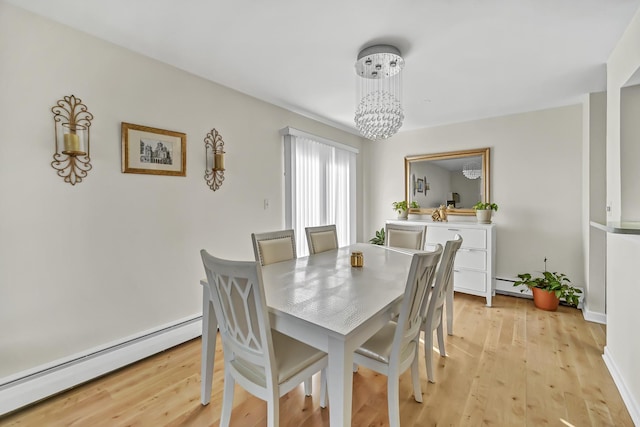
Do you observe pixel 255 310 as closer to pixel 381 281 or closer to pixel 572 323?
pixel 381 281

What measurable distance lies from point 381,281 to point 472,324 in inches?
67.3

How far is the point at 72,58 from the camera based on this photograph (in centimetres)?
184

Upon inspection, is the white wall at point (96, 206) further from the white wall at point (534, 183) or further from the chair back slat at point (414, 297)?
the white wall at point (534, 183)

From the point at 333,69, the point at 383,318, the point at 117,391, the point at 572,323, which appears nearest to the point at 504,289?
the point at 572,323

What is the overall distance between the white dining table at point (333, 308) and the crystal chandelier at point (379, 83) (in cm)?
107

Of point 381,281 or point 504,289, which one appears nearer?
point 381,281

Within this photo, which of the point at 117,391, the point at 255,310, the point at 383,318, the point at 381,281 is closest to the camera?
the point at 255,310

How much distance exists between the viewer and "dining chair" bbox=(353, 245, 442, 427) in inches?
52.7

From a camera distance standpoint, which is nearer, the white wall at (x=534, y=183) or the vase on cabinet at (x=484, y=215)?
the white wall at (x=534, y=183)

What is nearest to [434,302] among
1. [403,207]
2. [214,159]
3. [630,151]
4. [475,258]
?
[630,151]

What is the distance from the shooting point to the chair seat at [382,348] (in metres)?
1.43

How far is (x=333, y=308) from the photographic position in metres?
1.28

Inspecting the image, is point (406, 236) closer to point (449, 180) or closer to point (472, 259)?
point (472, 259)

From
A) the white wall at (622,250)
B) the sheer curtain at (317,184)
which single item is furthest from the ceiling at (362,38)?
the sheer curtain at (317,184)
